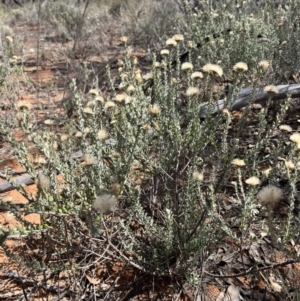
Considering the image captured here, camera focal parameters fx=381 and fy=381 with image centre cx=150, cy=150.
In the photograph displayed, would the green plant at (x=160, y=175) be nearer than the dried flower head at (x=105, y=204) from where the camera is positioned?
No

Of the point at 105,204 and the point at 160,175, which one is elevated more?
the point at 105,204

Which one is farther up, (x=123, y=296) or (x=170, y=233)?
(x=170, y=233)

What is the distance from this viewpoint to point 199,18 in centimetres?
433

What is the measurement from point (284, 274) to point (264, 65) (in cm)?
101

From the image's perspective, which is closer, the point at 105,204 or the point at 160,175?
the point at 105,204

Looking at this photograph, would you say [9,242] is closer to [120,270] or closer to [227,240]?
[120,270]

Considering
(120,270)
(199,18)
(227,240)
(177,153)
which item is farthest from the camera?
(199,18)

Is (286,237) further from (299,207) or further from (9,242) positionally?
(9,242)

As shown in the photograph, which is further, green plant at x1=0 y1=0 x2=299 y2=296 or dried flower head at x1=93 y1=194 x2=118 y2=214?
green plant at x1=0 y1=0 x2=299 y2=296

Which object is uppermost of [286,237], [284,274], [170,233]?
[286,237]

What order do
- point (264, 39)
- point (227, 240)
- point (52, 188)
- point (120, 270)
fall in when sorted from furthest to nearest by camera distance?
point (264, 39) < point (227, 240) < point (120, 270) < point (52, 188)

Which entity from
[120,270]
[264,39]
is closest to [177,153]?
[120,270]

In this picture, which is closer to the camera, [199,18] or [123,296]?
[123,296]

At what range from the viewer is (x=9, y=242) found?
2189mm
